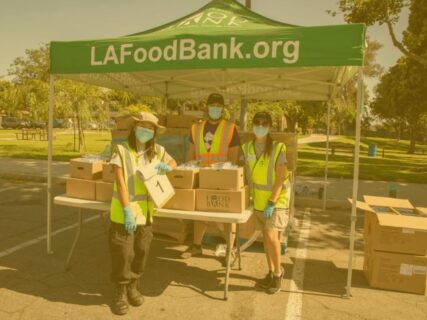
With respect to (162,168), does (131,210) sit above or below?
below

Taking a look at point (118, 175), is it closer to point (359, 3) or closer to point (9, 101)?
point (359, 3)

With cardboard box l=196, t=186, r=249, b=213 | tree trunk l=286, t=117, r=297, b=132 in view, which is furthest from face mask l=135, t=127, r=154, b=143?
tree trunk l=286, t=117, r=297, b=132

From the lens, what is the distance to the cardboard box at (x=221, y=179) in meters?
4.30

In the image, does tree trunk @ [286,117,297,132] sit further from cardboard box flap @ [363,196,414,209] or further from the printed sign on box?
the printed sign on box

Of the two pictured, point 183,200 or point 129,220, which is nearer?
point 129,220

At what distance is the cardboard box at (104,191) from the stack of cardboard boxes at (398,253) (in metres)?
3.24

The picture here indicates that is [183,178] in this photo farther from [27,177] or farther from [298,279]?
[27,177]

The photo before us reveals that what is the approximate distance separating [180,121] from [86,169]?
2.52 meters

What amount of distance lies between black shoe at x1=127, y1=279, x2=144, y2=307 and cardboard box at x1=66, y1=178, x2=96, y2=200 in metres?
1.16

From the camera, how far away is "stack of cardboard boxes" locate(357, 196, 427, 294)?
15.1 feet

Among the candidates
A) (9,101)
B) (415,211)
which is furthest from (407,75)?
(9,101)

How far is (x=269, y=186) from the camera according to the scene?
446cm

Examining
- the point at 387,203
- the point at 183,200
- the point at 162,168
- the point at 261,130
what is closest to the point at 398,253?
the point at 387,203

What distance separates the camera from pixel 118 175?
394 centimetres
